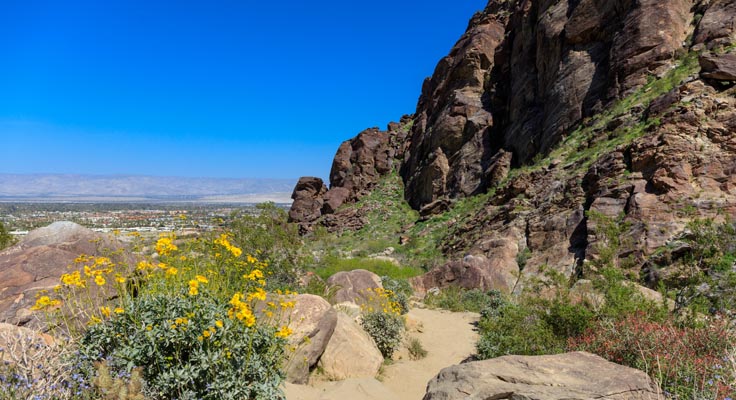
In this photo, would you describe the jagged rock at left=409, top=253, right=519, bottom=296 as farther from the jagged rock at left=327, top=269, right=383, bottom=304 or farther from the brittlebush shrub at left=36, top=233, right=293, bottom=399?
the brittlebush shrub at left=36, top=233, right=293, bottom=399

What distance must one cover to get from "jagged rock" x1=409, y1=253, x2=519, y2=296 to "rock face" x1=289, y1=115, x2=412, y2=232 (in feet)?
84.7

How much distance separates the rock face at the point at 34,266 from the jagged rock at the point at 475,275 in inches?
432

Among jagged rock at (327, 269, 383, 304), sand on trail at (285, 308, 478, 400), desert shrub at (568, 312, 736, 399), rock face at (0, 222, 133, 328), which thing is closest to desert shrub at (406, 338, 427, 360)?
sand on trail at (285, 308, 478, 400)

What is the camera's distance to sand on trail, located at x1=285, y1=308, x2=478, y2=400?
5.56m

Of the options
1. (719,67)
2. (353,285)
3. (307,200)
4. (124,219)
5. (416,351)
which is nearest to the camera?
(416,351)

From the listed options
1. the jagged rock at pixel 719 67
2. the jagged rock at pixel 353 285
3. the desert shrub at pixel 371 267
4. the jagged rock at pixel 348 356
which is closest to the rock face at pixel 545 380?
the jagged rock at pixel 348 356

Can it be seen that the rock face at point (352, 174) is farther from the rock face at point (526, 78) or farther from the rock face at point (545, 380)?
the rock face at point (545, 380)

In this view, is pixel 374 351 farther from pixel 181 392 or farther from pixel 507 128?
pixel 507 128

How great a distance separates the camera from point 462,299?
1316cm

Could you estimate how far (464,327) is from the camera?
35.0ft

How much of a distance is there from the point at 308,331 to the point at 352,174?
39807mm

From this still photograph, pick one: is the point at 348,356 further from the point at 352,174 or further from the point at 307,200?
the point at 307,200

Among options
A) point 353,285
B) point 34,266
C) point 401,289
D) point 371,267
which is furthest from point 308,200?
point 34,266

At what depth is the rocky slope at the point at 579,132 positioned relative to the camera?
13812 millimetres
